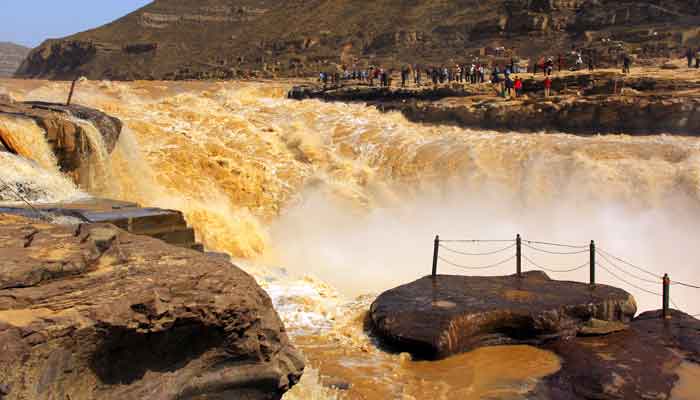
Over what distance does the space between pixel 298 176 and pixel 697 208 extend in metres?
8.76

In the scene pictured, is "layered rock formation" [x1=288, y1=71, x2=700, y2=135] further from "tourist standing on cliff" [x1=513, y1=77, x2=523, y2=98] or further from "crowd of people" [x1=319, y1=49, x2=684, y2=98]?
"crowd of people" [x1=319, y1=49, x2=684, y2=98]

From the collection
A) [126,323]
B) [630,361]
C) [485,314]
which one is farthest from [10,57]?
[126,323]

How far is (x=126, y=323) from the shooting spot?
3443mm

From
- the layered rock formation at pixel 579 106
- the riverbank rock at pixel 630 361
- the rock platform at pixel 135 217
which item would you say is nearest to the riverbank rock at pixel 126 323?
the riverbank rock at pixel 630 361

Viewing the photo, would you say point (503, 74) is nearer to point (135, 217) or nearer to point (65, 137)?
point (65, 137)

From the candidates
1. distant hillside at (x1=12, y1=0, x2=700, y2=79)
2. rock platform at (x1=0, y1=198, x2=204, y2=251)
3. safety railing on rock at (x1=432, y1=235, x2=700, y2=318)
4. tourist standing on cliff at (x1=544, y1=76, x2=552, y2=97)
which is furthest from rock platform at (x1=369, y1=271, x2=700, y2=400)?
distant hillside at (x1=12, y1=0, x2=700, y2=79)

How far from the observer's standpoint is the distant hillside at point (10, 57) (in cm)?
9075

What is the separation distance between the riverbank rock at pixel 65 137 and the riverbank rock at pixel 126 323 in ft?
20.0

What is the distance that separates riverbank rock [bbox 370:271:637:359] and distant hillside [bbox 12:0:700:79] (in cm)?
1793

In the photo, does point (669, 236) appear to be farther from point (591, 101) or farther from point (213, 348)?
point (213, 348)

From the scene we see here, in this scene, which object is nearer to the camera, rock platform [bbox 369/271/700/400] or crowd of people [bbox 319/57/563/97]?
rock platform [bbox 369/271/700/400]

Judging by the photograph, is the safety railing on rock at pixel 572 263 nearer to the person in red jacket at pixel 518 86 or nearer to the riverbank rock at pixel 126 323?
the riverbank rock at pixel 126 323

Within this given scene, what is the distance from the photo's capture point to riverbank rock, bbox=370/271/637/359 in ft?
25.1

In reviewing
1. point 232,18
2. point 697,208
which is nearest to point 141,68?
point 232,18
